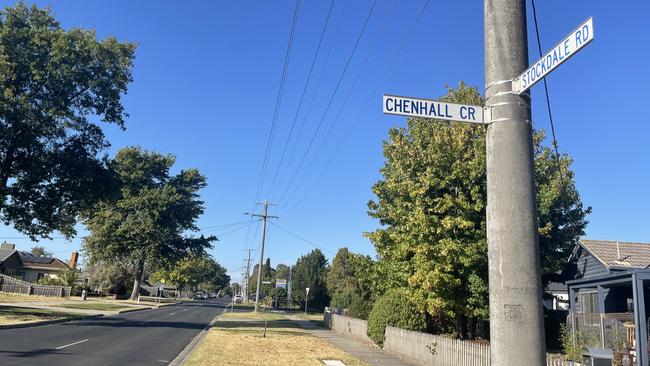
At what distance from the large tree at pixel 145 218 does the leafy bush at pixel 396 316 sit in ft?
140

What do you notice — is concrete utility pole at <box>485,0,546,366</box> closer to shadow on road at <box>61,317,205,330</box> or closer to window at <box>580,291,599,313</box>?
window at <box>580,291,599,313</box>

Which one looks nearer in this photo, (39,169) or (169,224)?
(39,169)

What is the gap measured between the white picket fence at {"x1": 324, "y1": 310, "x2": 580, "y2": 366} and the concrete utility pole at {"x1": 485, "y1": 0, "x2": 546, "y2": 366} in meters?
6.18

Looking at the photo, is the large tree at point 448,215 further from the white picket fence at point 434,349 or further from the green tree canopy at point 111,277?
the green tree canopy at point 111,277

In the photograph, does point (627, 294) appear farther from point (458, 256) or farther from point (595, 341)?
point (458, 256)

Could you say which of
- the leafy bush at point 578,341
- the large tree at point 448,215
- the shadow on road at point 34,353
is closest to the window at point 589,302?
the large tree at point 448,215

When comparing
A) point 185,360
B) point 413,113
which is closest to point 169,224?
point 185,360

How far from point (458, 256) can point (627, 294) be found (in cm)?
818

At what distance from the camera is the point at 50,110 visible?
83.4 ft

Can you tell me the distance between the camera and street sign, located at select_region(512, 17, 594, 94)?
3785mm

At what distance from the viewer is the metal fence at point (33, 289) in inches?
2201

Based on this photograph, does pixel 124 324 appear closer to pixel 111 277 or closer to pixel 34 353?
pixel 34 353

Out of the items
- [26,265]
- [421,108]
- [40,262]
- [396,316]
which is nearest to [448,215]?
[396,316]

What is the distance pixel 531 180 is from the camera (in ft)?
13.4
